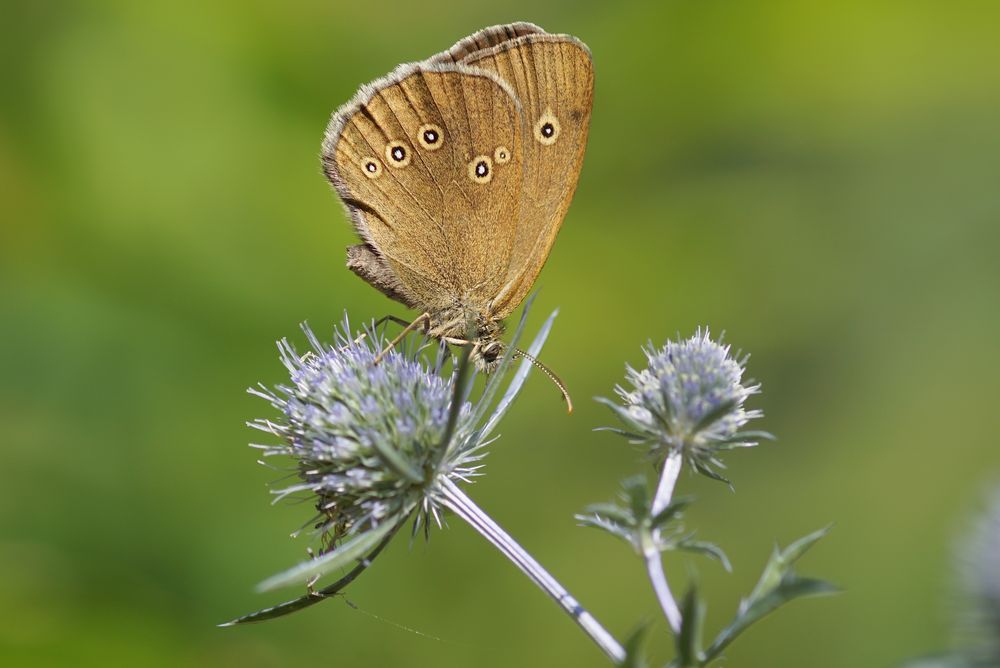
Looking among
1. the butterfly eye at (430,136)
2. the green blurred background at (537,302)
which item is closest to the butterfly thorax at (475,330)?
the butterfly eye at (430,136)

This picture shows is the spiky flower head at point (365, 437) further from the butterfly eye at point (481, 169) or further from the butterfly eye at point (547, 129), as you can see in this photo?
the butterfly eye at point (547, 129)

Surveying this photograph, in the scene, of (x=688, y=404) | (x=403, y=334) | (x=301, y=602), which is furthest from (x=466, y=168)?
(x=301, y=602)

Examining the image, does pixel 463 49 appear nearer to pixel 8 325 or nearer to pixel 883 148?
pixel 8 325

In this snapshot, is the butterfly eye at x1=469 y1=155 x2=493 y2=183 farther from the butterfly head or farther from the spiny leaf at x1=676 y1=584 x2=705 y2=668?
the spiny leaf at x1=676 y1=584 x2=705 y2=668

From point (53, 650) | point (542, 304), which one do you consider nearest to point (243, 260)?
point (542, 304)

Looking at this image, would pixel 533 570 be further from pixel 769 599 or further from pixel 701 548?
pixel 769 599
